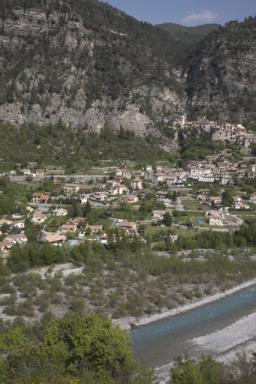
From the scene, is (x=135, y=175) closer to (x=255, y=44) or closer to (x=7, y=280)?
(x=7, y=280)

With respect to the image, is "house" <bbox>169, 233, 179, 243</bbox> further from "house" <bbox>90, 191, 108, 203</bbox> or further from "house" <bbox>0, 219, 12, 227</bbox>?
"house" <bbox>90, 191, 108, 203</bbox>

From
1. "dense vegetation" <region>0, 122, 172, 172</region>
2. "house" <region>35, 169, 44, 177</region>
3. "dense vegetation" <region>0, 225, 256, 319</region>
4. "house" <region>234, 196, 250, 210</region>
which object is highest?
"dense vegetation" <region>0, 122, 172, 172</region>

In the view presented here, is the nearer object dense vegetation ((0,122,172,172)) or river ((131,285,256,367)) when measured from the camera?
river ((131,285,256,367))

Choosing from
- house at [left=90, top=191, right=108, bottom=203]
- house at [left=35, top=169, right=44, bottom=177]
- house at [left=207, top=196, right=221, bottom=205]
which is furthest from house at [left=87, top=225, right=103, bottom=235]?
house at [left=35, top=169, right=44, bottom=177]

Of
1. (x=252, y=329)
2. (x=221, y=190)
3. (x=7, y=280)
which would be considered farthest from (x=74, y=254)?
(x=221, y=190)

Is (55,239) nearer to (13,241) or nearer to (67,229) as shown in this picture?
(13,241)

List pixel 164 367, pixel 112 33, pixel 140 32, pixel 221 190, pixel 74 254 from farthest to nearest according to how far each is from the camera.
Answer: pixel 140 32 < pixel 112 33 < pixel 221 190 < pixel 74 254 < pixel 164 367

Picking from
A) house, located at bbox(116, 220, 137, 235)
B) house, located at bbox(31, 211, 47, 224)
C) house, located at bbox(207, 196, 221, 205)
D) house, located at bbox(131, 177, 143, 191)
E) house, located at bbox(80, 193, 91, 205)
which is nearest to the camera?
house, located at bbox(116, 220, 137, 235)
